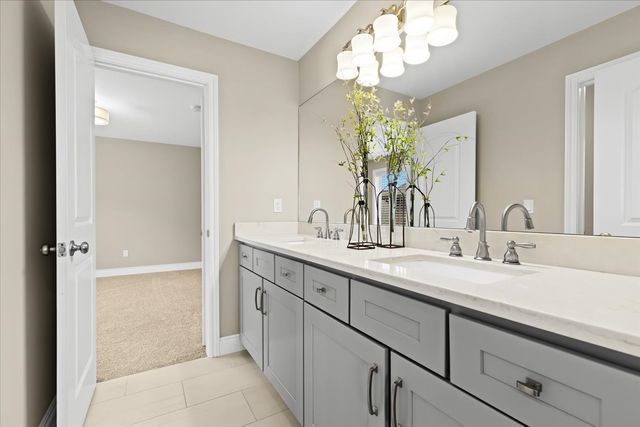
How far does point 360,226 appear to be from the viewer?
173cm

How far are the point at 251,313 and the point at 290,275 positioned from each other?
2.41ft

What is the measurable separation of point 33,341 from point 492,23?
2385mm

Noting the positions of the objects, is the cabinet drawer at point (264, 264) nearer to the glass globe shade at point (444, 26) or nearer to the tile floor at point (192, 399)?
the tile floor at point (192, 399)

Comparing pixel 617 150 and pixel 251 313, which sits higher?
pixel 617 150

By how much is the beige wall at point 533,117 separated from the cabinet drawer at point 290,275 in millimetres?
835

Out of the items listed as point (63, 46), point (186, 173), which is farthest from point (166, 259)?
point (63, 46)

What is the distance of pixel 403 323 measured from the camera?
2.68 feet

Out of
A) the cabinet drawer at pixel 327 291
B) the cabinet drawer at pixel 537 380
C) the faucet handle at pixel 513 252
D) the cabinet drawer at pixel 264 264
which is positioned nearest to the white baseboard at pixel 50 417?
the cabinet drawer at pixel 264 264

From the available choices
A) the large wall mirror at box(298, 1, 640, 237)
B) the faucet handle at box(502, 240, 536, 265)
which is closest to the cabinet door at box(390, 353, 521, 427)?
the faucet handle at box(502, 240, 536, 265)

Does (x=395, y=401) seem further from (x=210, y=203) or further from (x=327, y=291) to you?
(x=210, y=203)

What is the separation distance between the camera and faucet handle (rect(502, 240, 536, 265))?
1.05m

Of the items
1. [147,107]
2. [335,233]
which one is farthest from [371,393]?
[147,107]

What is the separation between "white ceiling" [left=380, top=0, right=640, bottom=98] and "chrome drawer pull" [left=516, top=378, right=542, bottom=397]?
3.48 feet

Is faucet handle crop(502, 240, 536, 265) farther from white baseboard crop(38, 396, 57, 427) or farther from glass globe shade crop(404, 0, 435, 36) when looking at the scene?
white baseboard crop(38, 396, 57, 427)
